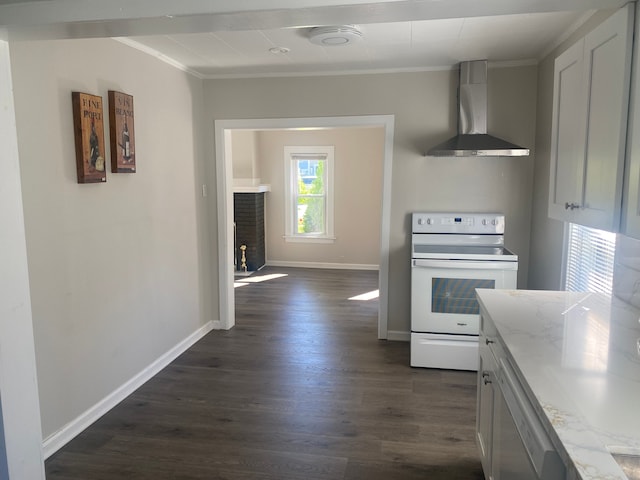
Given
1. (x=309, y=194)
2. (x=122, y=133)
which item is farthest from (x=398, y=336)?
(x=309, y=194)

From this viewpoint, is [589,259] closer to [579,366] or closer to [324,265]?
[579,366]

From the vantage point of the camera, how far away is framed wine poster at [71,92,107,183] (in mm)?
2645

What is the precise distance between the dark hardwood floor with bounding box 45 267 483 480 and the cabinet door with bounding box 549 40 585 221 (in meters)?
1.38

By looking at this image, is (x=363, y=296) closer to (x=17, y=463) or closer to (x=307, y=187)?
(x=307, y=187)

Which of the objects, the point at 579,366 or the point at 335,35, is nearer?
the point at 579,366

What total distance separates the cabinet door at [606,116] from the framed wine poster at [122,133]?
253 centimetres

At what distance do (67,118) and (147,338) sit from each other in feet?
5.28

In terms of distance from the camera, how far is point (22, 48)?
90.3 inches

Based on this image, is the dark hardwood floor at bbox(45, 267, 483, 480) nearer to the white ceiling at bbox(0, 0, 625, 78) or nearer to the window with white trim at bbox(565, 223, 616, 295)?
the window with white trim at bbox(565, 223, 616, 295)

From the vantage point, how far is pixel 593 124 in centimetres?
181

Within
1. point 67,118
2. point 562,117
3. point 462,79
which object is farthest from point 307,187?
point 562,117

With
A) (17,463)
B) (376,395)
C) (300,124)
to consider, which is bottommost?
(376,395)

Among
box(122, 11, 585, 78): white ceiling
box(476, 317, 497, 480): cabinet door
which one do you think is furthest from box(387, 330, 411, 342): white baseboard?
box(122, 11, 585, 78): white ceiling

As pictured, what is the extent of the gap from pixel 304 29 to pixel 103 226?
66.9 inches
